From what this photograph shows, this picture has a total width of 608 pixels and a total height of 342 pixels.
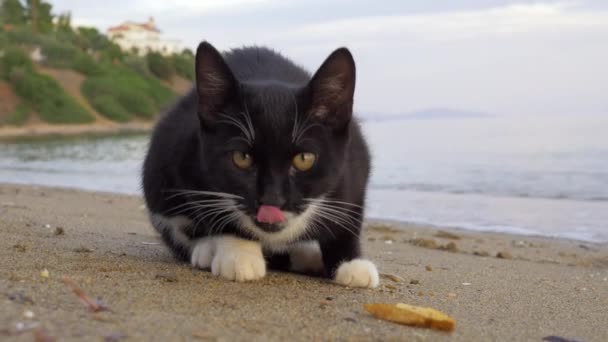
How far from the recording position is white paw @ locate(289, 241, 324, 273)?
313 centimetres

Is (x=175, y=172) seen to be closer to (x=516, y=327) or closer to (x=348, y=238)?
(x=348, y=238)


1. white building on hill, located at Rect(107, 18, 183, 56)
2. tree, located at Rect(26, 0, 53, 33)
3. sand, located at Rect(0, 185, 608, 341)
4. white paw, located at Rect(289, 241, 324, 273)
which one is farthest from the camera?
white building on hill, located at Rect(107, 18, 183, 56)

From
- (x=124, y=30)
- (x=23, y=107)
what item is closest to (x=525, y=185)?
(x=23, y=107)

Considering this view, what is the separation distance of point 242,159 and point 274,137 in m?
0.15

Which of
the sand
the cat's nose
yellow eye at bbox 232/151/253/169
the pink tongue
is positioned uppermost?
yellow eye at bbox 232/151/253/169

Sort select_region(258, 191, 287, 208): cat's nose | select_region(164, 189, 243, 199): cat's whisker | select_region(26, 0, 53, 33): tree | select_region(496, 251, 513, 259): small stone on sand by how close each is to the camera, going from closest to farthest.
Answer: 1. select_region(258, 191, 287, 208): cat's nose
2. select_region(164, 189, 243, 199): cat's whisker
3. select_region(496, 251, 513, 259): small stone on sand
4. select_region(26, 0, 53, 33): tree

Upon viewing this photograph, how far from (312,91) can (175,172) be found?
0.75 metres

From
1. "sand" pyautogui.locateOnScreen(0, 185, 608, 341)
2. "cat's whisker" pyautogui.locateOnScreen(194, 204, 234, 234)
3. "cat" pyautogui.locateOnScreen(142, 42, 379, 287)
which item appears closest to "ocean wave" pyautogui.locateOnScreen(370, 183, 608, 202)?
"sand" pyautogui.locateOnScreen(0, 185, 608, 341)

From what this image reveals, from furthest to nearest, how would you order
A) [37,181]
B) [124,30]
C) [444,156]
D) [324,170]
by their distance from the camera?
[124,30], [444,156], [37,181], [324,170]

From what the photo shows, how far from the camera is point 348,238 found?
121 inches

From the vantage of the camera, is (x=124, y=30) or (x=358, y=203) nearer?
(x=358, y=203)

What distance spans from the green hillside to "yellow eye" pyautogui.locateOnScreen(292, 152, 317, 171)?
26.8 metres

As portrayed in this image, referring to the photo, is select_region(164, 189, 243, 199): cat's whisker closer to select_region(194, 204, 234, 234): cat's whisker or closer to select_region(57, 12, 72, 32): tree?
select_region(194, 204, 234, 234): cat's whisker

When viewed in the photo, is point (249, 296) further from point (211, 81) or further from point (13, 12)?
point (13, 12)
